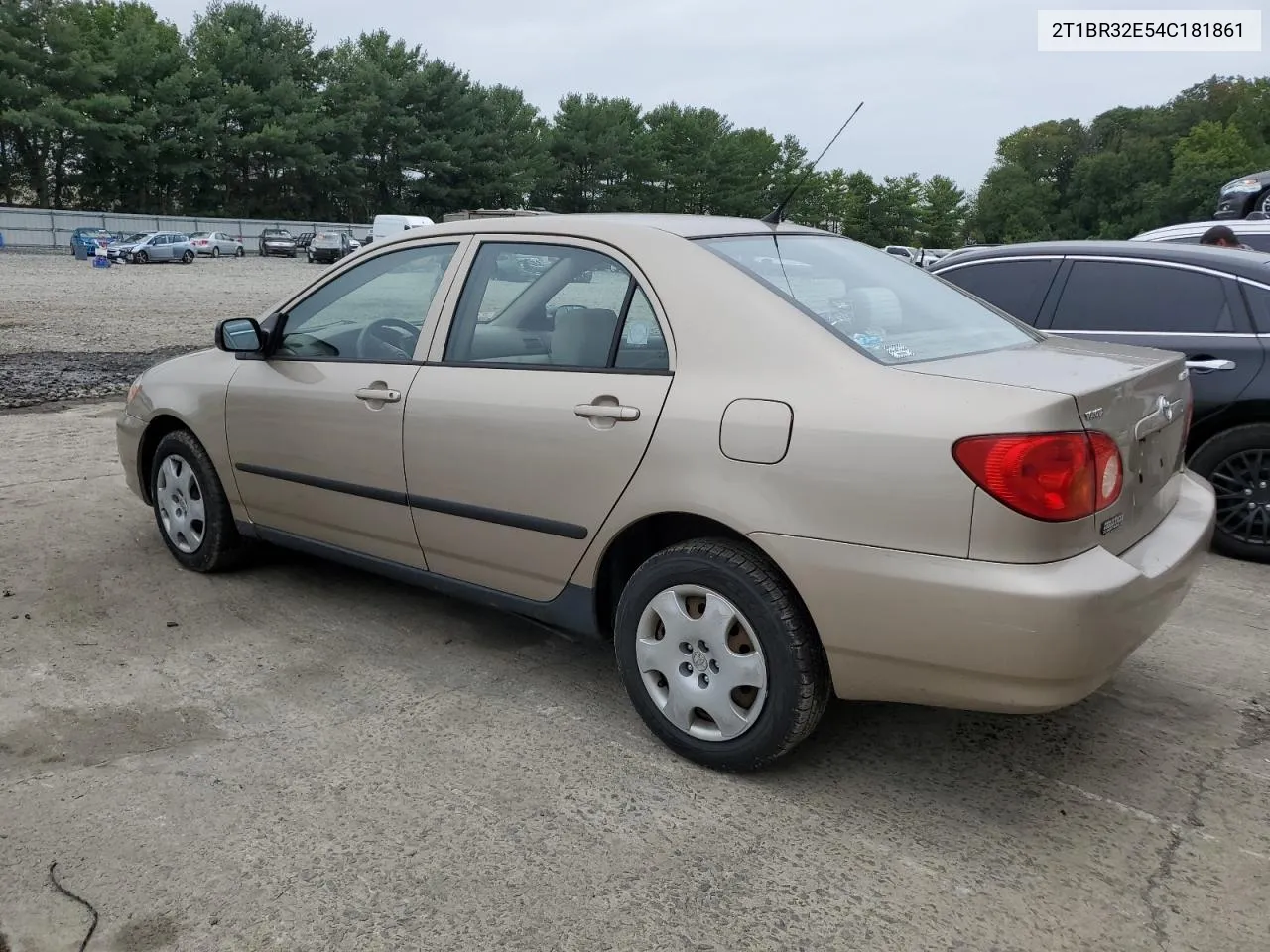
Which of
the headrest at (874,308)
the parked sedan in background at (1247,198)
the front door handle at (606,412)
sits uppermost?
the parked sedan in background at (1247,198)

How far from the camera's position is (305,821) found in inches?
112

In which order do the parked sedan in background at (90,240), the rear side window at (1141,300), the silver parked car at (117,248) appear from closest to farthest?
the rear side window at (1141,300)
the silver parked car at (117,248)
the parked sedan in background at (90,240)

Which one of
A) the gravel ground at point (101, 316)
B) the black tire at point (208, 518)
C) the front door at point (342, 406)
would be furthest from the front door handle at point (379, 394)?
the gravel ground at point (101, 316)

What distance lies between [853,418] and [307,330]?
2.53m

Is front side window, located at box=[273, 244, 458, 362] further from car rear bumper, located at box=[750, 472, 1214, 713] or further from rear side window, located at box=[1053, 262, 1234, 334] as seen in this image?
rear side window, located at box=[1053, 262, 1234, 334]

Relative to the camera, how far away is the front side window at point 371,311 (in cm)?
392

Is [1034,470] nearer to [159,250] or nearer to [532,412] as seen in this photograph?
[532,412]

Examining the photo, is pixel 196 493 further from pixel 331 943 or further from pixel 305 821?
pixel 331 943

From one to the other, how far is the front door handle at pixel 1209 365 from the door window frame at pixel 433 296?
3.69 metres

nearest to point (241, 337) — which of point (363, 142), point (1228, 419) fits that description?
point (1228, 419)

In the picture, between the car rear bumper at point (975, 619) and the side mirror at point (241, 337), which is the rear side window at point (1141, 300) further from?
the side mirror at point (241, 337)

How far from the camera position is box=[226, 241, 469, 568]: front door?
3861 millimetres

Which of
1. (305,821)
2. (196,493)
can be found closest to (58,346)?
(196,493)

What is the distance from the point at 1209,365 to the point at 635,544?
3546 mm
